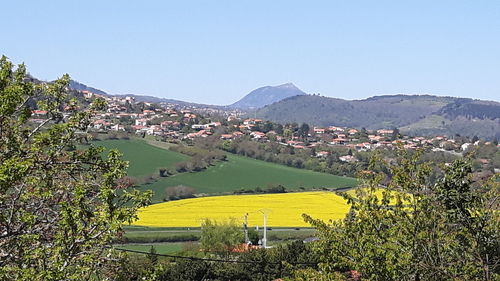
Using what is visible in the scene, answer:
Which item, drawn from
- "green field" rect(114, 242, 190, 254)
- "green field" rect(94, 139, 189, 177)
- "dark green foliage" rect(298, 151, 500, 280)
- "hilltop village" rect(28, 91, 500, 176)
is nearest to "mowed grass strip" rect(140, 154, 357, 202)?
"green field" rect(94, 139, 189, 177)

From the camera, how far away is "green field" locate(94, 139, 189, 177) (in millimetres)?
75250

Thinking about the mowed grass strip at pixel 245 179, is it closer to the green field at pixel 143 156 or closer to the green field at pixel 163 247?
the green field at pixel 143 156

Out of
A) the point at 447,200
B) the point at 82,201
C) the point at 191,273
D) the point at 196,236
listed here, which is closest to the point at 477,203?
the point at 447,200

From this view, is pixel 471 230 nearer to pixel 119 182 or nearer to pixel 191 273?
pixel 119 182

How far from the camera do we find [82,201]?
7195 mm

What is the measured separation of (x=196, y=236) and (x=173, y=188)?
58.3ft

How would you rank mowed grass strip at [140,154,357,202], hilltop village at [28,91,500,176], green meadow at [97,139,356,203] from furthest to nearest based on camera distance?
hilltop village at [28,91,500,176]
green meadow at [97,139,356,203]
mowed grass strip at [140,154,357,202]

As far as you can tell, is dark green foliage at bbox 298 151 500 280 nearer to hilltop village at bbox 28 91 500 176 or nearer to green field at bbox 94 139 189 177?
green field at bbox 94 139 189 177

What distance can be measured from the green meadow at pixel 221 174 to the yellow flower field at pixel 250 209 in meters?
5.11

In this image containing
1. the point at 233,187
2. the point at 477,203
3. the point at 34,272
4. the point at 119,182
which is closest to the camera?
the point at 34,272

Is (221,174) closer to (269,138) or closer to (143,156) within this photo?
(143,156)

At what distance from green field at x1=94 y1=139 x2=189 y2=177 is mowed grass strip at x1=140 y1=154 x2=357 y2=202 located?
11.6ft

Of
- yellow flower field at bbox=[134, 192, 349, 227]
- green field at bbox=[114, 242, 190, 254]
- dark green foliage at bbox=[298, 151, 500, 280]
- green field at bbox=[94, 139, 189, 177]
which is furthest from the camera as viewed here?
green field at bbox=[94, 139, 189, 177]

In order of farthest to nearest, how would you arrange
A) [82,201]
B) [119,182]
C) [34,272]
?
[119,182], [82,201], [34,272]
